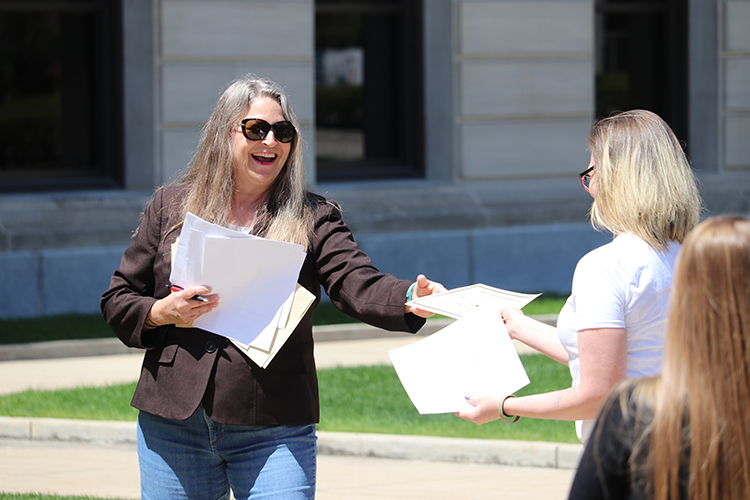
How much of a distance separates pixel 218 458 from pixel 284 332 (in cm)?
41

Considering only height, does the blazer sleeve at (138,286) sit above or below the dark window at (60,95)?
below

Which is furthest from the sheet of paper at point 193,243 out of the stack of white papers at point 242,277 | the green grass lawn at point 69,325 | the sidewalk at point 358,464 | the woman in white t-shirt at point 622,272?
the green grass lawn at point 69,325

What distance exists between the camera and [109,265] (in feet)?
37.0

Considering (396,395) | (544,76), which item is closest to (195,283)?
(396,395)

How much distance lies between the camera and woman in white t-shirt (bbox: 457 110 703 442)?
2.72 m

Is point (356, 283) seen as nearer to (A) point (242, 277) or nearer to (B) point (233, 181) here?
(A) point (242, 277)

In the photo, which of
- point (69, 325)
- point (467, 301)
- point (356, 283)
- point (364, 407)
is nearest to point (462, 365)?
point (467, 301)

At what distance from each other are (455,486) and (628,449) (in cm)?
405

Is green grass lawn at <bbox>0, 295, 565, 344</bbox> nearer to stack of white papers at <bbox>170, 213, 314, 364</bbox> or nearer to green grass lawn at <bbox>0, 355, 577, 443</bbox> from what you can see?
green grass lawn at <bbox>0, 355, 577, 443</bbox>

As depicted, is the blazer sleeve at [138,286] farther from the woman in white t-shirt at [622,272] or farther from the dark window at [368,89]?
the dark window at [368,89]

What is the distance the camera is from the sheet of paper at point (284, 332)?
9.81ft

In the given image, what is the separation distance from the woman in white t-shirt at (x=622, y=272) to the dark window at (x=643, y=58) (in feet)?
38.8

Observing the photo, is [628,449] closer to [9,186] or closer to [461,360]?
[461,360]

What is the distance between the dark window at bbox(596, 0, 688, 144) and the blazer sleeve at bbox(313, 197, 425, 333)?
11752 mm
